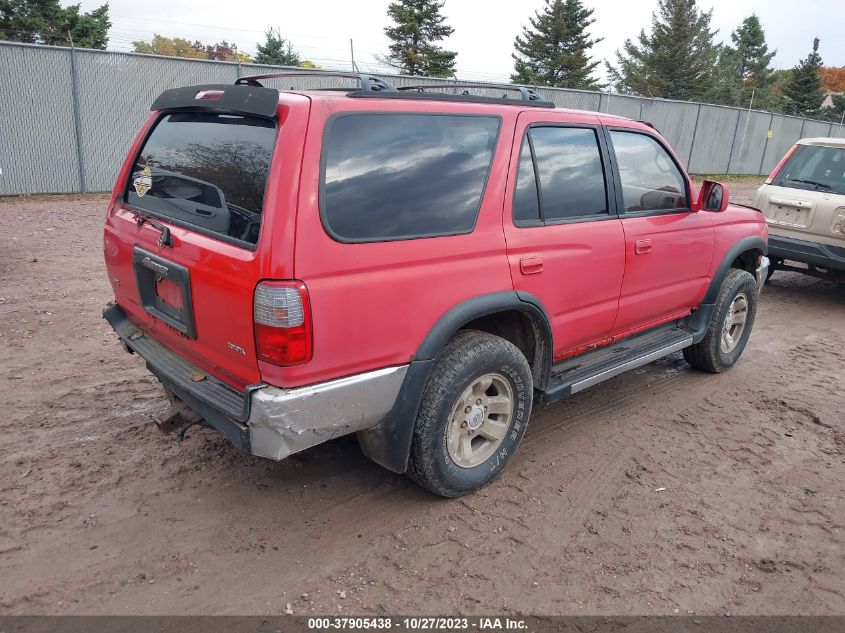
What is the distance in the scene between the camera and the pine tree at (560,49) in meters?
37.9

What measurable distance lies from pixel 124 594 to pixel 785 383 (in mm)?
4913

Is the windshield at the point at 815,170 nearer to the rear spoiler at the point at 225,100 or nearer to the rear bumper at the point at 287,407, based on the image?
the rear bumper at the point at 287,407

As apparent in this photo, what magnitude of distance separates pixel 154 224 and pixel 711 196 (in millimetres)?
3676

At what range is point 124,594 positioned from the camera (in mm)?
2625

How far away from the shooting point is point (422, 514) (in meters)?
3.24

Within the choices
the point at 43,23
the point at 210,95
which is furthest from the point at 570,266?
the point at 43,23

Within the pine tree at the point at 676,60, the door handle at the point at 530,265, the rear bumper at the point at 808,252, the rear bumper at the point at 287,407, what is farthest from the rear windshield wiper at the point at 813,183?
the pine tree at the point at 676,60

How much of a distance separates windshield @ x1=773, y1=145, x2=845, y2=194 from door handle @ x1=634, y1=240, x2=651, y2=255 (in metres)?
4.60

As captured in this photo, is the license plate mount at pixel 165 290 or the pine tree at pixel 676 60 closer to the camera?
the license plate mount at pixel 165 290

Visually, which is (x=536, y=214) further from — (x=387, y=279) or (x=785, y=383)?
(x=785, y=383)

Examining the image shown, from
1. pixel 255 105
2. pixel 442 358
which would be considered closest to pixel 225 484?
pixel 442 358

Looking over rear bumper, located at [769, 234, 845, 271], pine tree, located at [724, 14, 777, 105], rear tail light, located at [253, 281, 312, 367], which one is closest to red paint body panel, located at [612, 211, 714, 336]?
rear tail light, located at [253, 281, 312, 367]

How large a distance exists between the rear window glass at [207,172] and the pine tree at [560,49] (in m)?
36.9

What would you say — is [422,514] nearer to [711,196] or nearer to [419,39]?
[711,196]
